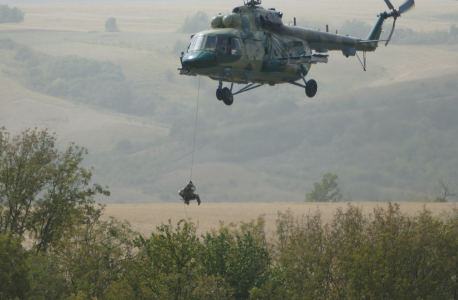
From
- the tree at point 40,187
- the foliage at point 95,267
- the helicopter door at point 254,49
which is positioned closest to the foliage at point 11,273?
the foliage at point 95,267

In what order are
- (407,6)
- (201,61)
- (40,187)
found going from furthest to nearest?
1. (40,187)
2. (407,6)
3. (201,61)

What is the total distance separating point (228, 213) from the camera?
134 m

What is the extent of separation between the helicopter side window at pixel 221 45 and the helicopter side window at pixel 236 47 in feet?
1.28

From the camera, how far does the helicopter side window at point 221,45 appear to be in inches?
1163

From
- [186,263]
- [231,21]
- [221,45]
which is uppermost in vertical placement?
[231,21]

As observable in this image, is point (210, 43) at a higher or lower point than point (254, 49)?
lower

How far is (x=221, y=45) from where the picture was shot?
2962 cm

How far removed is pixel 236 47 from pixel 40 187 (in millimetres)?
20802

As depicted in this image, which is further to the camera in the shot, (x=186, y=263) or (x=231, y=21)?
(x=186, y=263)

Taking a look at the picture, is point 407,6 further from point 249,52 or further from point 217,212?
point 217,212

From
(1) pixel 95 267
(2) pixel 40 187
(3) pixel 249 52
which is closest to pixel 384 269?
(3) pixel 249 52

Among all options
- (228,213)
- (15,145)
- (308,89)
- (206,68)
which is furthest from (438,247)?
(228,213)

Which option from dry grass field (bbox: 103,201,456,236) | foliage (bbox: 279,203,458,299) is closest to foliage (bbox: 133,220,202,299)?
foliage (bbox: 279,203,458,299)

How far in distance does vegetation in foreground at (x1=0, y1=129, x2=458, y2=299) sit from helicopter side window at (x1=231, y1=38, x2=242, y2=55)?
9.82m
